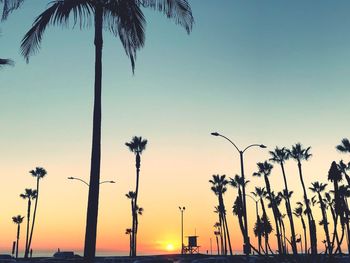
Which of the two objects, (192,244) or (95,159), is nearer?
(95,159)

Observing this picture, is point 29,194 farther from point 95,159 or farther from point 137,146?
point 95,159

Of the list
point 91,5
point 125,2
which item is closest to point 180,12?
point 125,2

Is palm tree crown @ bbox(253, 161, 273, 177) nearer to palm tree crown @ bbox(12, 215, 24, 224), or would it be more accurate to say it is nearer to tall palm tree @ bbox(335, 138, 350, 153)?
tall palm tree @ bbox(335, 138, 350, 153)

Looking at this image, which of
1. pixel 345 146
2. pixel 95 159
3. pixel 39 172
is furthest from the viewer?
pixel 39 172

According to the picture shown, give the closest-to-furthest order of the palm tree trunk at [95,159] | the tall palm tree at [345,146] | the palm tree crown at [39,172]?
the palm tree trunk at [95,159] < the tall palm tree at [345,146] < the palm tree crown at [39,172]

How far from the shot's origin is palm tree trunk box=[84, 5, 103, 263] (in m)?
9.91

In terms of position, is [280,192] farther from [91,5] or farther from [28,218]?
[91,5]

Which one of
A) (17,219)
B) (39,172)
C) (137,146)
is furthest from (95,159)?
(17,219)

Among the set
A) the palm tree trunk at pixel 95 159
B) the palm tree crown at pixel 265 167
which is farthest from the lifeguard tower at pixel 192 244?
the palm tree trunk at pixel 95 159

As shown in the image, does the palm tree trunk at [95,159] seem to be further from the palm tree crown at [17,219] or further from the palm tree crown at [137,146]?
the palm tree crown at [17,219]

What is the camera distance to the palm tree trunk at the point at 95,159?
32.5 feet

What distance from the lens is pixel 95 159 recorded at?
10688 mm

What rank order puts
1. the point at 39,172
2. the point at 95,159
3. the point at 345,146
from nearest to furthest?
the point at 95,159, the point at 345,146, the point at 39,172

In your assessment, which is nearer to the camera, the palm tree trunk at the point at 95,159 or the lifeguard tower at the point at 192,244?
the palm tree trunk at the point at 95,159
